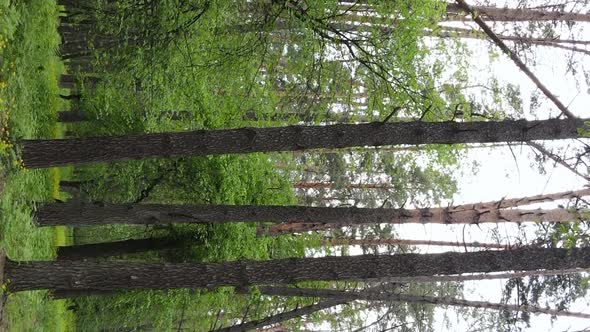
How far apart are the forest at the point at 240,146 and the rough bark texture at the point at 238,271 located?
0.06 ft

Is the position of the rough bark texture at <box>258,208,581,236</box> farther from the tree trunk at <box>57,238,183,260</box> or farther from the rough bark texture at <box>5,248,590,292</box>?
the tree trunk at <box>57,238,183,260</box>

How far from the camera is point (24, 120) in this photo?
348 inches

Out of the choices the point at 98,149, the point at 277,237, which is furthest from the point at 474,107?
the point at 98,149

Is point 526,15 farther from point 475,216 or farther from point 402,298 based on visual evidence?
Result: point 402,298

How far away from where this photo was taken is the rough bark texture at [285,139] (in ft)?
23.6

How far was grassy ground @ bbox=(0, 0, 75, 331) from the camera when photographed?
8016 millimetres

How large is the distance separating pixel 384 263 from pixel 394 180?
14174 mm

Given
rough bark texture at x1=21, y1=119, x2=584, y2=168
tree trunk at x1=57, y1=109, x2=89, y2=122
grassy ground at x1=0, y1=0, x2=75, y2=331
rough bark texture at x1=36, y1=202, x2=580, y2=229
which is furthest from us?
tree trunk at x1=57, y1=109, x2=89, y2=122

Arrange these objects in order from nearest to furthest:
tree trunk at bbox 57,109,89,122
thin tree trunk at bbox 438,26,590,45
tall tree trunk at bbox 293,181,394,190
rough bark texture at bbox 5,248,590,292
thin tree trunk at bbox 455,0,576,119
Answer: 1. rough bark texture at bbox 5,248,590,292
2. thin tree trunk at bbox 455,0,576,119
3. thin tree trunk at bbox 438,26,590,45
4. tree trunk at bbox 57,109,89,122
5. tall tree trunk at bbox 293,181,394,190

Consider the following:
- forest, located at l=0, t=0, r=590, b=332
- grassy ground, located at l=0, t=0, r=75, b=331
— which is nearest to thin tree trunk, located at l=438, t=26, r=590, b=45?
forest, located at l=0, t=0, r=590, b=332

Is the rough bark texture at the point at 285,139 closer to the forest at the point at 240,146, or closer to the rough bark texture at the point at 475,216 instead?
the forest at the point at 240,146

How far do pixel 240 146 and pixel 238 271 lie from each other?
5.28ft

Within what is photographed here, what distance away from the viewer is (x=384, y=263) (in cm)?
741

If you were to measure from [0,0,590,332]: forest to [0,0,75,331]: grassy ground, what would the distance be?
42 mm
